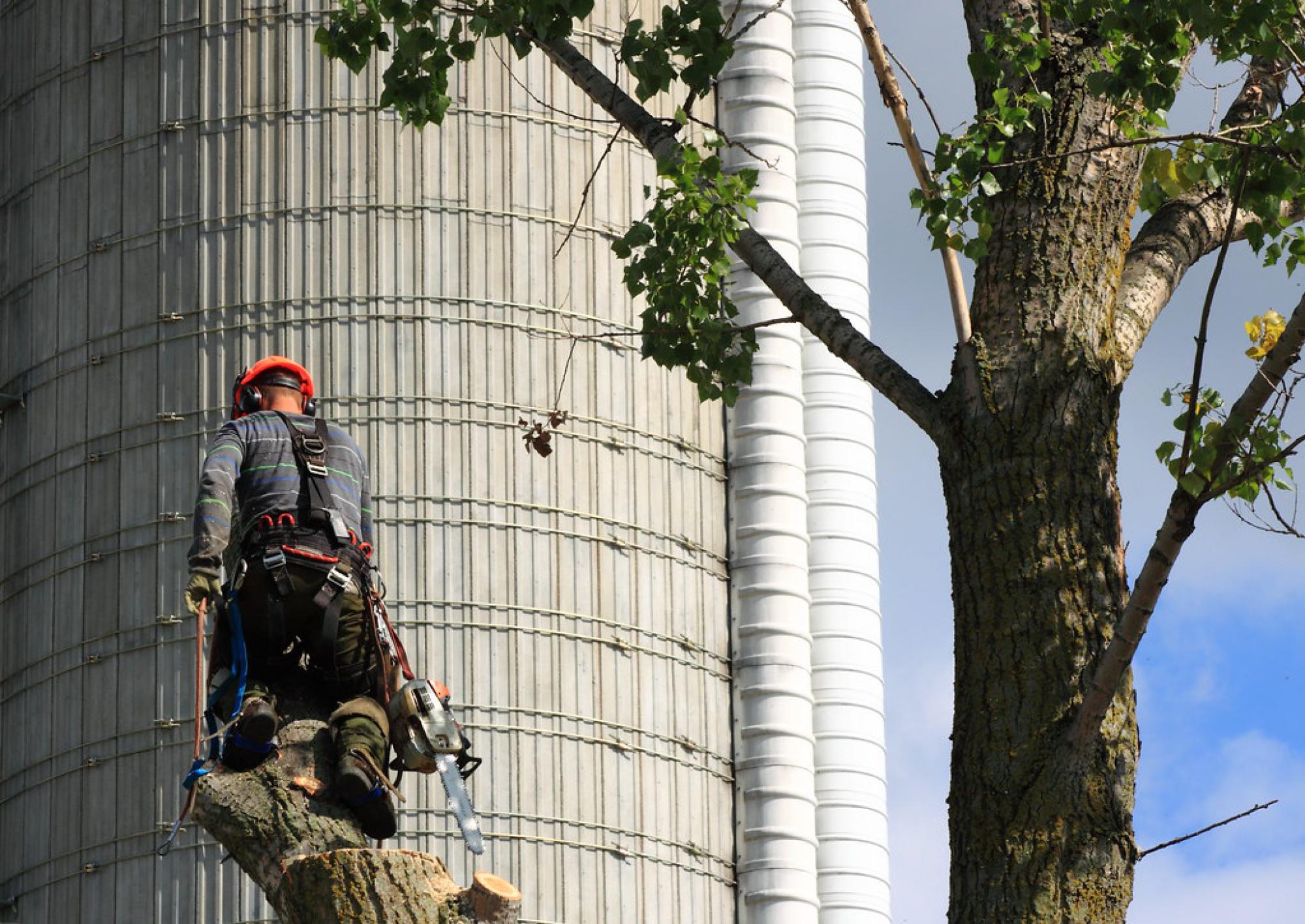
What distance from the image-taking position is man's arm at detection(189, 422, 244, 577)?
13.5 metres

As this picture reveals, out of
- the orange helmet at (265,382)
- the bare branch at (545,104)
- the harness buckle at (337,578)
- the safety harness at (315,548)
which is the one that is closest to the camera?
the safety harness at (315,548)

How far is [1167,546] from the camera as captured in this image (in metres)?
10.8

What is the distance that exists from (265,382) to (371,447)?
15142 millimetres

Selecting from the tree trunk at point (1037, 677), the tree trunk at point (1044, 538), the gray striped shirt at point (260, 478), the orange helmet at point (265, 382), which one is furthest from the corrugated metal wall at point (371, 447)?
the tree trunk at point (1037, 677)

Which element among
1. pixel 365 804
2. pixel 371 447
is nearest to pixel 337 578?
pixel 365 804

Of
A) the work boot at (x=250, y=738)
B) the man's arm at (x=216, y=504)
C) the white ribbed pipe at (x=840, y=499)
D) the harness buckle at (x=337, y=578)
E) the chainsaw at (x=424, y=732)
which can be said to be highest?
the white ribbed pipe at (x=840, y=499)

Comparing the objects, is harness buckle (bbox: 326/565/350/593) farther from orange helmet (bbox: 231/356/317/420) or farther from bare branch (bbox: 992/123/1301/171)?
bare branch (bbox: 992/123/1301/171)

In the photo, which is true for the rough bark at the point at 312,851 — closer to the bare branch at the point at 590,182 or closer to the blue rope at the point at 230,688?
the blue rope at the point at 230,688

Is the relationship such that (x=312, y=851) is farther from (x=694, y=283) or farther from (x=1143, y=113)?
(x=1143, y=113)

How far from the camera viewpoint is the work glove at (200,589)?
13.3 meters

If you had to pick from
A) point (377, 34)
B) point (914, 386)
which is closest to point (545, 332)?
point (377, 34)

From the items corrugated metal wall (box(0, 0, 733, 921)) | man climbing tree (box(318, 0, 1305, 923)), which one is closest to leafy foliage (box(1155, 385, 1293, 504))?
man climbing tree (box(318, 0, 1305, 923))

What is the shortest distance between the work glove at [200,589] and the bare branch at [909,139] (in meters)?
4.25

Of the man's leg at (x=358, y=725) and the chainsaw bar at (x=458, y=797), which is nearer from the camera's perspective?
the man's leg at (x=358, y=725)
